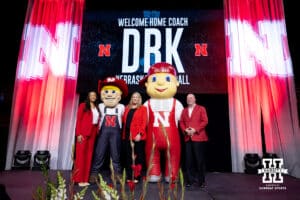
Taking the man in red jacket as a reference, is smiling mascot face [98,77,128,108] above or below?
above

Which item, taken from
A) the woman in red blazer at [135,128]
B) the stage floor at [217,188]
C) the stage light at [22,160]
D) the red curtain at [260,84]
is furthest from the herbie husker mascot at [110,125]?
the red curtain at [260,84]

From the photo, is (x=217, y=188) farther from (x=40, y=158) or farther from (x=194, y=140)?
(x=40, y=158)

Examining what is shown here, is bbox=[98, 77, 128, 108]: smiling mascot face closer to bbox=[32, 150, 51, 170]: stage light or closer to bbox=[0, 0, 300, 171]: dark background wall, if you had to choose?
bbox=[0, 0, 300, 171]: dark background wall

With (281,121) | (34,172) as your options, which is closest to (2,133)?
(34,172)

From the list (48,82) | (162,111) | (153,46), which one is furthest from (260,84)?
(48,82)

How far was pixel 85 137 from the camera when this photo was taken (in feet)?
9.04

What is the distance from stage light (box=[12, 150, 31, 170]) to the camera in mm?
3602

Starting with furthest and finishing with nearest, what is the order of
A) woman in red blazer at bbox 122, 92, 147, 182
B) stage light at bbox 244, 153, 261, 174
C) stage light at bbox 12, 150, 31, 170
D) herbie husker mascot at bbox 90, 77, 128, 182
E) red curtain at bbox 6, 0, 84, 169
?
red curtain at bbox 6, 0, 84, 169
stage light at bbox 12, 150, 31, 170
stage light at bbox 244, 153, 261, 174
herbie husker mascot at bbox 90, 77, 128, 182
woman in red blazer at bbox 122, 92, 147, 182

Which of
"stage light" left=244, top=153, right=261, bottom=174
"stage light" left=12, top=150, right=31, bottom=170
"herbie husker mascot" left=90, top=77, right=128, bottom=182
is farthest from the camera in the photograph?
"stage light" left=12, top=150, right=31, bottom=170

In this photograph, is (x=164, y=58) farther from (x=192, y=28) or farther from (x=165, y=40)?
(x=192, y=28)

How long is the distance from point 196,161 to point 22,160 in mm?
2556

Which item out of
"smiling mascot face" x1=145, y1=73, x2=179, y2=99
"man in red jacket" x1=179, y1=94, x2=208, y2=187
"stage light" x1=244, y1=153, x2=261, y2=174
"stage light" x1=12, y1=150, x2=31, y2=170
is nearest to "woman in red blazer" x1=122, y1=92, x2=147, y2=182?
"smiling mascot face" x1=145, y1=73, x2=179, y2=99

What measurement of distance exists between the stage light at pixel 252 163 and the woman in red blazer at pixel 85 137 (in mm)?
2190

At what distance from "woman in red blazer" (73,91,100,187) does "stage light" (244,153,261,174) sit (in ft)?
7.19
